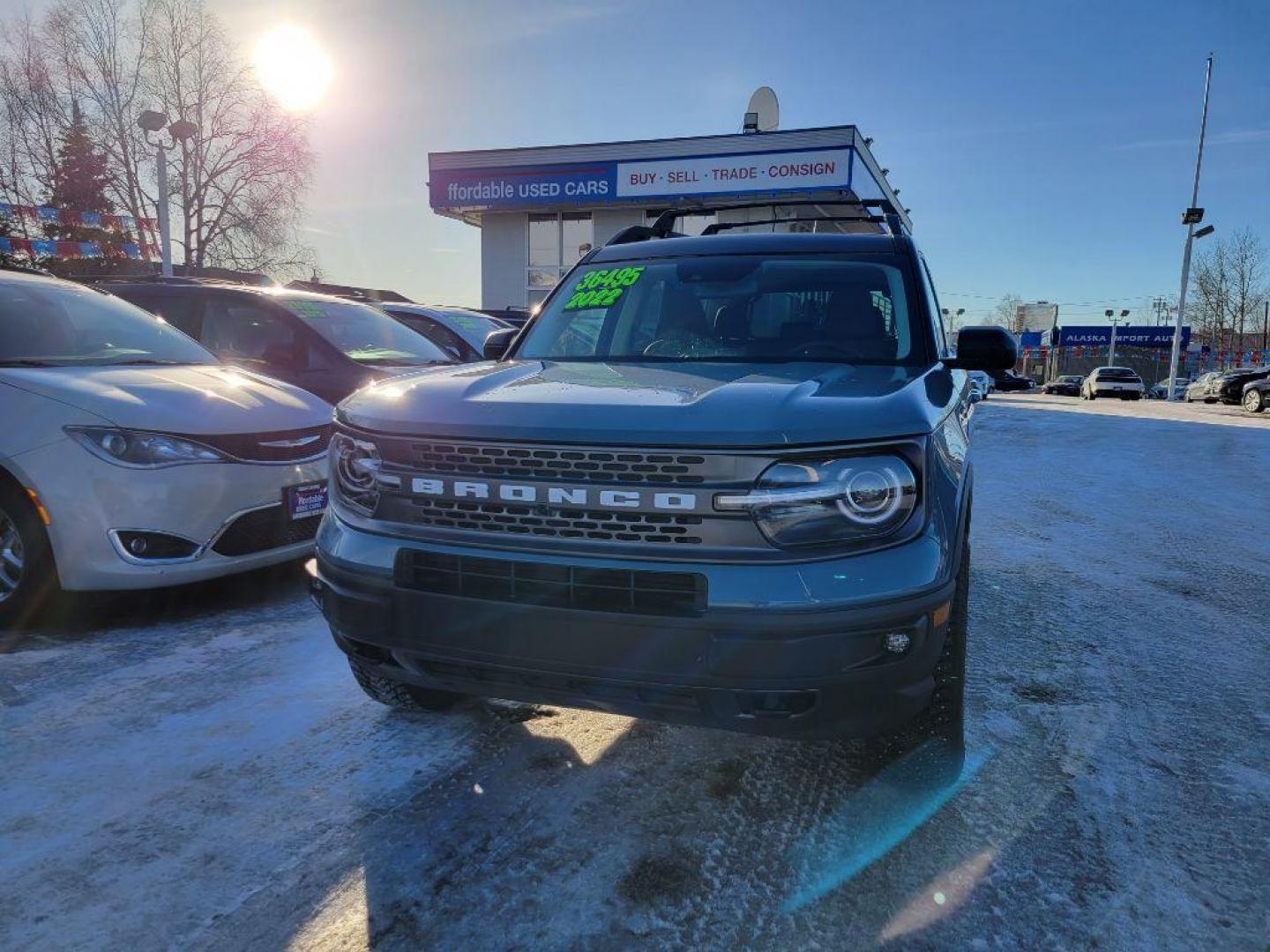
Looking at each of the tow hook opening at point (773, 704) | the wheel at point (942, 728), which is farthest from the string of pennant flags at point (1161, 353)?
the tow hook opening at point (773, 704)

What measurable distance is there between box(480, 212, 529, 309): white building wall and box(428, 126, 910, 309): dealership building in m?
0.03

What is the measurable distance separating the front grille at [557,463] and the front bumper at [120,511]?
197cm

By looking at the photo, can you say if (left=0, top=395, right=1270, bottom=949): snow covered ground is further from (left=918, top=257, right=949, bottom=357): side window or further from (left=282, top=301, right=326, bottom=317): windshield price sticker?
(left=282, top=301, right=326, bottom=317): windshield price sticker

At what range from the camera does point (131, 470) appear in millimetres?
3441

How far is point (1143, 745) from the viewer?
102 inches

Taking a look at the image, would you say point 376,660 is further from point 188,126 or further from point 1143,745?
point 188,126

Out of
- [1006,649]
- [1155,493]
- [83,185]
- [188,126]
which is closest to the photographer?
[1006,649]

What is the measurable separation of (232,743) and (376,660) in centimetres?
78

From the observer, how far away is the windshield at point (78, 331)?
157 inches

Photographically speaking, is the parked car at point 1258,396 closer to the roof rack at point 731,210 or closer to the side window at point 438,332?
the side window at point 438,332

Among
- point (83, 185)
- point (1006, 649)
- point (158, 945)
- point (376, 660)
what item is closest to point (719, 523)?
point (376, 660)

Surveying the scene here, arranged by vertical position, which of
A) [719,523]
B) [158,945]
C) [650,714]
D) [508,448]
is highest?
[508,448]

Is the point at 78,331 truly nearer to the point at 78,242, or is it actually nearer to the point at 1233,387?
the point at 78,242

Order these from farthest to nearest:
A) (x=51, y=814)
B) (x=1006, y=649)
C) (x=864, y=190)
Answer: (x=864, y=190), (x=1006, y=649), (x=51, y=814)
